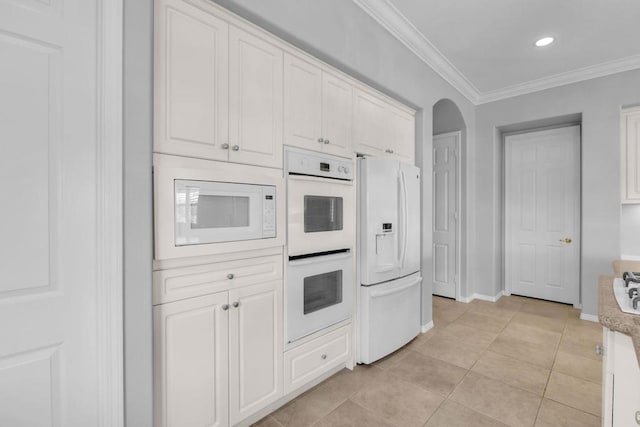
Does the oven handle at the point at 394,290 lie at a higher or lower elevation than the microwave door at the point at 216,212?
lower

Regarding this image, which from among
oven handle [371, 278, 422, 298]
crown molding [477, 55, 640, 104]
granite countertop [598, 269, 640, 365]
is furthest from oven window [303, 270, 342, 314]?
crown molding [477, 55, 640, 104]

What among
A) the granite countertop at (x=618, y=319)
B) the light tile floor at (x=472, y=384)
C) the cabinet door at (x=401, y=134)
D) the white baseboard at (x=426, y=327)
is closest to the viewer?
the granite countertop at (x=618, y=319)

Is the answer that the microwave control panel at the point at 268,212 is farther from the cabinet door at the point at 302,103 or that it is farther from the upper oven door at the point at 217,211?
the cabinet door at the point at 302,103

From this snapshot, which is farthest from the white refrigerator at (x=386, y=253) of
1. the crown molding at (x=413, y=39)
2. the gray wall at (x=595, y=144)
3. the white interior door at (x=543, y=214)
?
the white interior door at (x=543, y=214)

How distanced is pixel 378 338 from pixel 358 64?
221cm

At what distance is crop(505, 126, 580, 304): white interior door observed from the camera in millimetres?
3953

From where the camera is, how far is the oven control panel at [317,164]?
6.31ft

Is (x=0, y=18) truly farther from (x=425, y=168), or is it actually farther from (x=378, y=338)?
(x=425, y=168)

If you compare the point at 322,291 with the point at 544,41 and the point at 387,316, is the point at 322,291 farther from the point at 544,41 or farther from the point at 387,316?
the point at 544,41

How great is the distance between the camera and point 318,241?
2080 mm

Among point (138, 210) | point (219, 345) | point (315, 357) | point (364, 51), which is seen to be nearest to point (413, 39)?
point (364, 51)

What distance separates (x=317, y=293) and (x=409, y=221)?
1153mm

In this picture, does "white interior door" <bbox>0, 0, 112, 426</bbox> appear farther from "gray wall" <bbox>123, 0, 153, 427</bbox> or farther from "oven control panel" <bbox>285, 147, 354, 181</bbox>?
"oven control panel" <bbox>285, 147, 354, 181</bbox>

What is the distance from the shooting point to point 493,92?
13.5 feet
